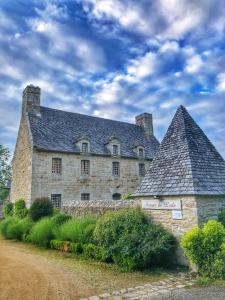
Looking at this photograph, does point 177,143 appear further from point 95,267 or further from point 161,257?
point 95,267

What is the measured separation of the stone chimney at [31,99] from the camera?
22.1 m

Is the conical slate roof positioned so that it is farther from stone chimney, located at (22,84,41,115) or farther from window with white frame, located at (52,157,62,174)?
stone chimney, located at (22,84,41,115)

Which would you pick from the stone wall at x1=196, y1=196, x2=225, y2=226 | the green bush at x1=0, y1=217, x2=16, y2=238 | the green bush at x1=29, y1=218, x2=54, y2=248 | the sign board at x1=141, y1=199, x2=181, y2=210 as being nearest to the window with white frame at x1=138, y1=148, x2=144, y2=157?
the green bush at x1=0, y1=217, x2=16, y2=238

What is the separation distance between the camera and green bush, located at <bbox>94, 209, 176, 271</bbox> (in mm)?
7719

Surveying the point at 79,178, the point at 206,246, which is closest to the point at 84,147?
the point at 79,178

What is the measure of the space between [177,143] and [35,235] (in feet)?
25.3

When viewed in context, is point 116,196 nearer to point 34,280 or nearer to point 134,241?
point 134,241

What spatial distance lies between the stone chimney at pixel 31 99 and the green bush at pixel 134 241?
15.9m

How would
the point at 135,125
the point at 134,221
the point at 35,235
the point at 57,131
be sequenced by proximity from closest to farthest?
the point at 134,221 → the point at 35,235 → the point at 57,131 → the point at 135,125

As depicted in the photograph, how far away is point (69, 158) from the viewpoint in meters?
21.2

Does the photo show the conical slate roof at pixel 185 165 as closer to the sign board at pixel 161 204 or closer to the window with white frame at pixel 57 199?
the sign board at pixel 161 204

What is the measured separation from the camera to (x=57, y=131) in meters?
22.2

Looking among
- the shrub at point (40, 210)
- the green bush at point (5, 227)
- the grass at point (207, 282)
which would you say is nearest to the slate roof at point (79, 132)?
the shrub at point (40, 210)

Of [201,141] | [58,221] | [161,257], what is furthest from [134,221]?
[58,221]
